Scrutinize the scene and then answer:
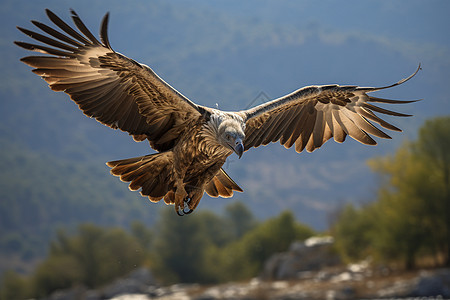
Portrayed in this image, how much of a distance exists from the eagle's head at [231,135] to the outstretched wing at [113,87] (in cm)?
44

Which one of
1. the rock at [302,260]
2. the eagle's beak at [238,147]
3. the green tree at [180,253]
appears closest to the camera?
the eagle's beak at [238,147]

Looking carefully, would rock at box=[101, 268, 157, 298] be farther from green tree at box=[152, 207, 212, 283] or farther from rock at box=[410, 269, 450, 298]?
rock at box=[410, 269, 450, 298]

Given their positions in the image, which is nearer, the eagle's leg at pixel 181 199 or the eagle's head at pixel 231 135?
the eagle's head at pixel 231 135

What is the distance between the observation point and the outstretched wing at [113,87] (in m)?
5.86

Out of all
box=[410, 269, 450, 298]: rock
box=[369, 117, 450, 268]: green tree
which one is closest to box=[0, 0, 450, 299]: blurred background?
box=[369, 117, 450, 268]: green tree

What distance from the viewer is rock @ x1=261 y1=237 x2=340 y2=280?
37125 millimetres

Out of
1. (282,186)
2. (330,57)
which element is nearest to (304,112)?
(282,186)

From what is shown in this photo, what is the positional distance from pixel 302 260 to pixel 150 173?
32731 millimetres

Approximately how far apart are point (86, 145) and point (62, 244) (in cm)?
11628

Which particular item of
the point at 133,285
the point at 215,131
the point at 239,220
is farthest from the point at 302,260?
the point at 239,220

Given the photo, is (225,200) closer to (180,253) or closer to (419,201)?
(180,253)

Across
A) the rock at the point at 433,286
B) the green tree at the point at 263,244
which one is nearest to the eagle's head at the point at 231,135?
the rock at the point at 433,286

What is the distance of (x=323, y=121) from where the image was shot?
794 centimetres

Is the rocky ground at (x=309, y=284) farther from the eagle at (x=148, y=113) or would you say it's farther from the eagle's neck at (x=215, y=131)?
the eagle's neck at (x=215, y=131)
